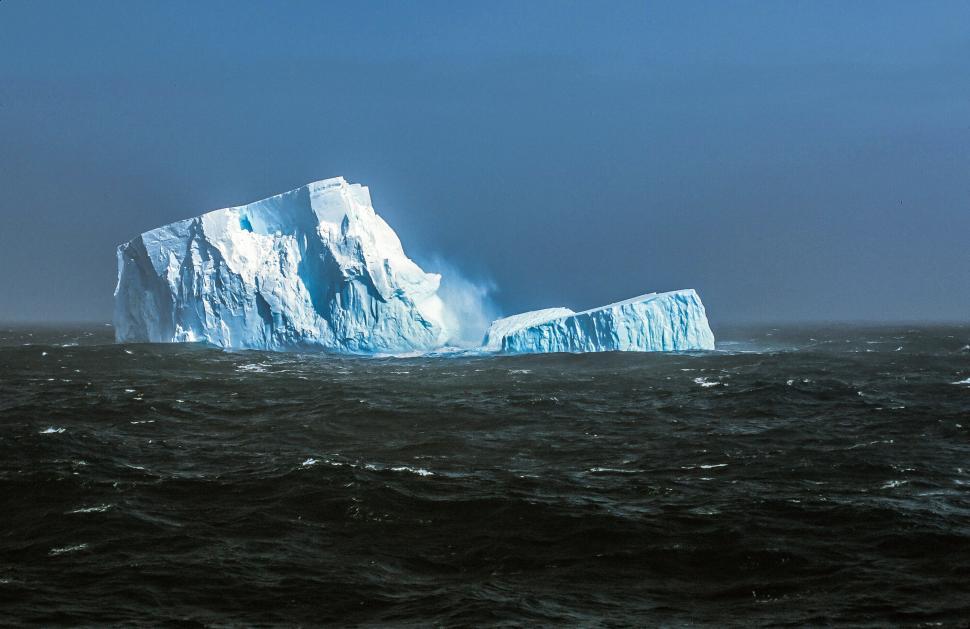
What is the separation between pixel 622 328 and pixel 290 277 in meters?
14.8

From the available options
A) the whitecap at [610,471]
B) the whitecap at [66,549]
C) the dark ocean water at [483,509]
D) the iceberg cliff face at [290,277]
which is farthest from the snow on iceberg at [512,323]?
the whitecap at [66,549]

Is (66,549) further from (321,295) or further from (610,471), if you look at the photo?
(321,295)

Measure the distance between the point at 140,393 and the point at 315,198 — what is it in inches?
630

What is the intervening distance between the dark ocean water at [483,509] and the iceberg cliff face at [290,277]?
1426cm

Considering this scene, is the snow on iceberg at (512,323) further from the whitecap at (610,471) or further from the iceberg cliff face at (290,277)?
the whitecap at (610,471)

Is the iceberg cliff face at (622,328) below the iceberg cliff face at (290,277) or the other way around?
below

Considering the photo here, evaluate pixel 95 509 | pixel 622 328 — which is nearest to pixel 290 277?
pixel 622 328

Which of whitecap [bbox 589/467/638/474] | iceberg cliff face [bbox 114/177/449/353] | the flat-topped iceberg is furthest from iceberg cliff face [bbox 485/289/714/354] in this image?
whitecap [bbox 589/467/638/474]

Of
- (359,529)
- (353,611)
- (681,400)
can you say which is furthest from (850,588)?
(681,400)

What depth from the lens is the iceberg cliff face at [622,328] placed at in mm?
36281

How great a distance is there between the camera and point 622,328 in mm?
36219

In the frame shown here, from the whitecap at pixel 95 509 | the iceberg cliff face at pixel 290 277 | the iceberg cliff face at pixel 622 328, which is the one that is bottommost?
the whitecap at pixel 95 509

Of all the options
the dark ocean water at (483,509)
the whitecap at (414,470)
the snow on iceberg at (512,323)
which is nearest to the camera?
the dark ocean water at (483,509)

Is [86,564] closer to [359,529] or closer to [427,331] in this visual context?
[359,529]
